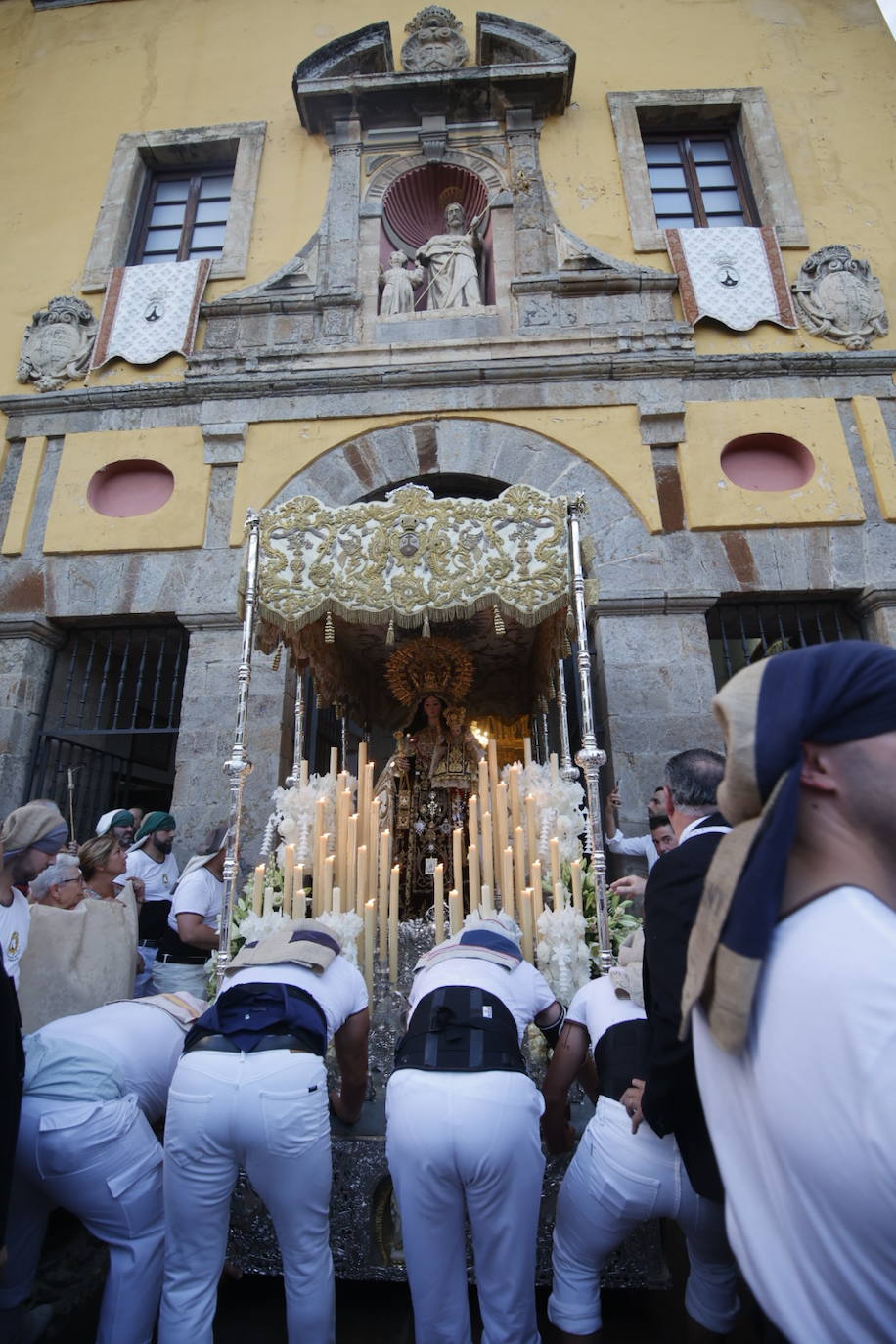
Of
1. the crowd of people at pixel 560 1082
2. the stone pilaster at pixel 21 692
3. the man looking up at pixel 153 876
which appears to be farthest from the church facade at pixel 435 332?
the crowd of people at pixel 560 1082

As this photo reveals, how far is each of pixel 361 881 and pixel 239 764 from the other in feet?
3.33

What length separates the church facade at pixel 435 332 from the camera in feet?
21.9

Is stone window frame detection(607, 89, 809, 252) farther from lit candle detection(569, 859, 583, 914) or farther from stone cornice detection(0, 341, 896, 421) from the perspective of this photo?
lit candle detection(569, 859, 583, 914)

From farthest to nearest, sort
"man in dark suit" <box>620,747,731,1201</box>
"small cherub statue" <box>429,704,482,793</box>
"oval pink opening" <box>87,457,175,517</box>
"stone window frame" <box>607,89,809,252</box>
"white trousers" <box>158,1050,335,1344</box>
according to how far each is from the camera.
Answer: "stone window frame" <box>607,89,809,252</box>, "oval pink opening" <box>87,457,175,517</box>, "small cherub statue" <box>429,704,482,793</box>, "white trousers" <box>158,1050,335,1344</box>, "man in dark suit" <box>620,747,731,1201</box>

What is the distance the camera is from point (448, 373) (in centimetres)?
732

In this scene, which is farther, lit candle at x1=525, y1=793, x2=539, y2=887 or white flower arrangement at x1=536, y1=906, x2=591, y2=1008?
lit candle at x1=525, y1=793, x2=539, y2=887

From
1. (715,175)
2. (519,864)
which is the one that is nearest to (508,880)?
(519,864)

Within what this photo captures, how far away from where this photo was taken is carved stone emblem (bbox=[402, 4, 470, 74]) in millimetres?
8602

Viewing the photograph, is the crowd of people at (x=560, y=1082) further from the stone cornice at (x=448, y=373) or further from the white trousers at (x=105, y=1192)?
the stone cornice at (x=448, y=373)

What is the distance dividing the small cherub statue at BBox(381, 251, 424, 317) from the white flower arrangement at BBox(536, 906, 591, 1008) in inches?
255

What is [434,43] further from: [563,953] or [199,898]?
[563,953]

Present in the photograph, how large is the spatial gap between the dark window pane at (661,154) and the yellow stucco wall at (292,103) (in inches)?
22.9

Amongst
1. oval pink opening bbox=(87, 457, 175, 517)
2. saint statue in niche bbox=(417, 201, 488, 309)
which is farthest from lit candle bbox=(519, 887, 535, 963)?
saint statue in niche bbox=(417, 201, 488, 309)

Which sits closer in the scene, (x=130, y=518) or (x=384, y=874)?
(x=384, y=874)
